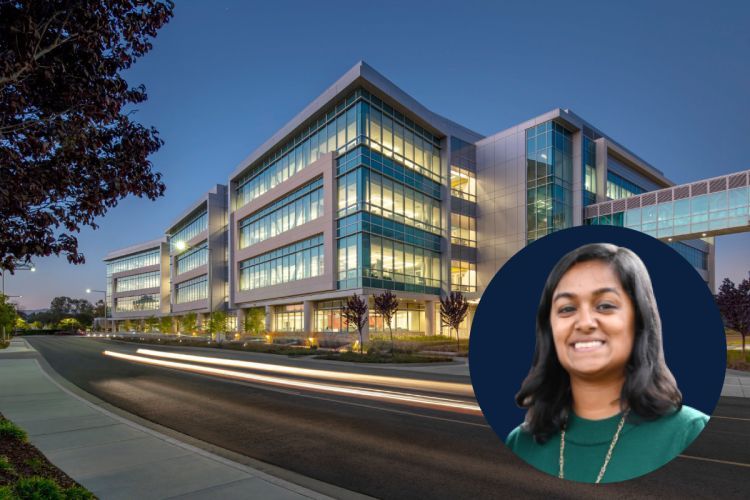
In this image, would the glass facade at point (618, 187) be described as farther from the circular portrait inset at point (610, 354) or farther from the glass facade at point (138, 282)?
→ the glass facade at point (138, 282)

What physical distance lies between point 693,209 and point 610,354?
136 feet

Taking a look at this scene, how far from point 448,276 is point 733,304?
23.6m

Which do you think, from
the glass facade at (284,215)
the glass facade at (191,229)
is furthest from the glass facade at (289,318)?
the glass facade at (191,229)

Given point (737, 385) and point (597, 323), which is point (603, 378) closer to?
point (597, 323)

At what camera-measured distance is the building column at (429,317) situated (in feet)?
139

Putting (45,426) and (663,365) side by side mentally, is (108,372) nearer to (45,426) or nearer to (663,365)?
(45,426)

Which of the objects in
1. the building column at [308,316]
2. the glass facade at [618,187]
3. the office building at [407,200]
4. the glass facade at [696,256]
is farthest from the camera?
the glass facade at [696,256]

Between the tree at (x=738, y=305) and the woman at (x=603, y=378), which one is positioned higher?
the woman at (x=603, y=378)

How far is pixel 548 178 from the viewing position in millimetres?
41000

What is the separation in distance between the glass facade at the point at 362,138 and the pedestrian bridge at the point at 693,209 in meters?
17.2

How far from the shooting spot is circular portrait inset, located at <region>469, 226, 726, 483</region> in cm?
95

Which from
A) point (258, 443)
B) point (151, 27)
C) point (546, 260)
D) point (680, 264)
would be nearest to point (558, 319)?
point (546, 260)

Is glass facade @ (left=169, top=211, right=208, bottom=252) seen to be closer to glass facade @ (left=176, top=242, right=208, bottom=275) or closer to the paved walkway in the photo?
glass facade @ (left=176, top=242, right=208, bottom=275)

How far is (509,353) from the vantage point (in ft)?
3.78
